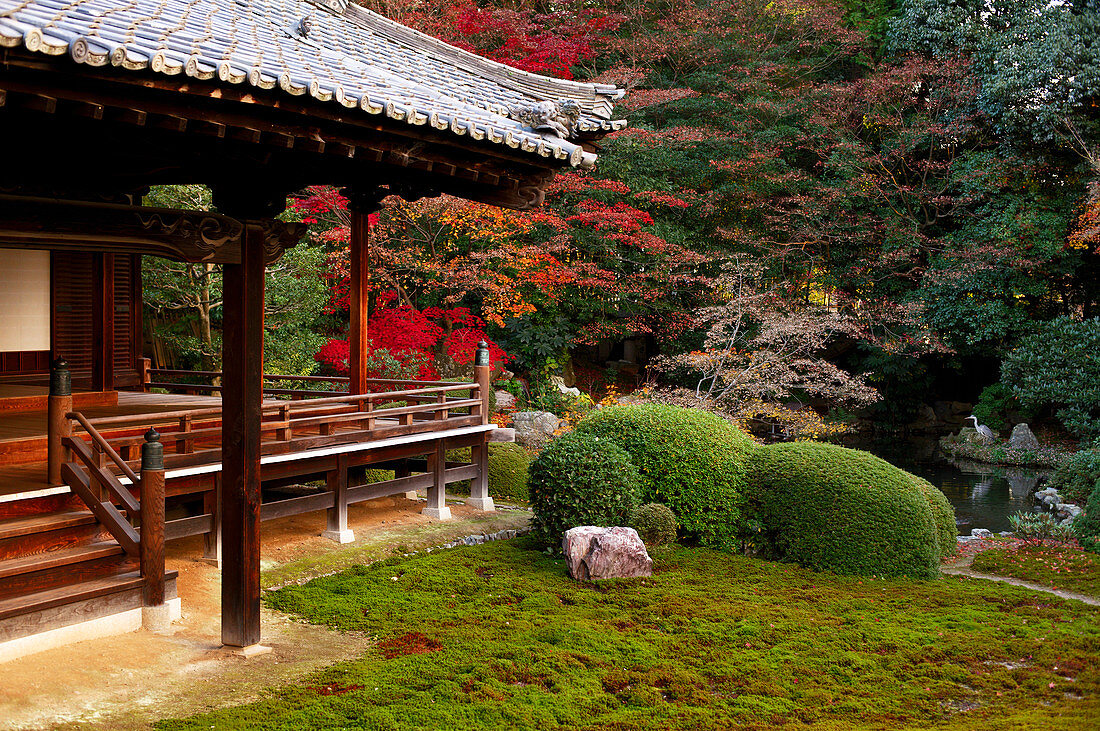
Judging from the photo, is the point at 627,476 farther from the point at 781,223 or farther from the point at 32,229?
the point at 781,223

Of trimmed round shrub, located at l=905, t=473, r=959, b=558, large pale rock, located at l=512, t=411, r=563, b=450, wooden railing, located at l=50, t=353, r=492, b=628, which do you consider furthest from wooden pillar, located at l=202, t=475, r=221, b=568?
large pale rock, located at l=512, t=411, r=563, b=450

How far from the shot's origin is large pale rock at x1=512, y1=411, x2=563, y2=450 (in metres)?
15.3

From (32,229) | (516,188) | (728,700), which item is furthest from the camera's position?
(516,188)

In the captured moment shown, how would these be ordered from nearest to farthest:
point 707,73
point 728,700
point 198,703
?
point 198,703 → point 728,700 → point 707,73

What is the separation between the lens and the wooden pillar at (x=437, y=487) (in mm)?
10328

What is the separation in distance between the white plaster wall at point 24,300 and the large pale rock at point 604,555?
22.3ft

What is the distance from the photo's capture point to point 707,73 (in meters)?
22.1

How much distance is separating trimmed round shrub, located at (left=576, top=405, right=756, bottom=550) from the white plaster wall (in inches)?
268

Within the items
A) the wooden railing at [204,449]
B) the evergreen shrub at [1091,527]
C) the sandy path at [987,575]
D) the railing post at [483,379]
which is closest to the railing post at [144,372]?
the wooden railing at [204,449]

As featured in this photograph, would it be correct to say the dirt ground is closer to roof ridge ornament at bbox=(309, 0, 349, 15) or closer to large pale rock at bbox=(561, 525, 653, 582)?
large pale rock at bbox=(561, 525, 653, 582)

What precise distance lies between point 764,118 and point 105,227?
20086 mm

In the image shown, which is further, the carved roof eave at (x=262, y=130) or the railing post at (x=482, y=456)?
the railing post at (x=482, y=456)

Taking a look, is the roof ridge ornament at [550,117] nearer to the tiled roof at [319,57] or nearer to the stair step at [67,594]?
the tiled roof at [319,57]

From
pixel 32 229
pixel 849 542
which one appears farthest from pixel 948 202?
pixel 32 229
